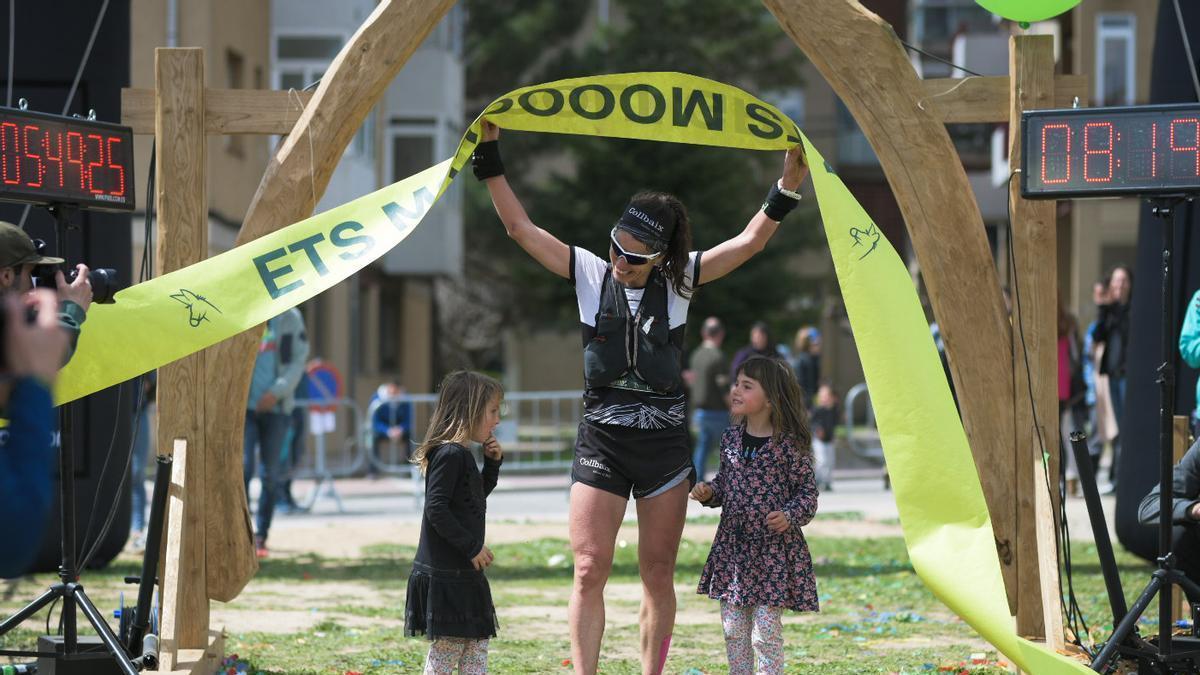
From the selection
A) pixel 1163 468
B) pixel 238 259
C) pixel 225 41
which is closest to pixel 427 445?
pixel 238 259

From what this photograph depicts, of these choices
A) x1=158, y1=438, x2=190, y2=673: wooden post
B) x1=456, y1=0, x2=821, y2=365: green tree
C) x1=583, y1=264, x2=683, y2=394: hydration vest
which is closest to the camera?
x1=583, y1=264, x2=683, y2=394: hydration vest

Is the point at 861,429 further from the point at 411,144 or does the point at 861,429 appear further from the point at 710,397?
the point at 411,144

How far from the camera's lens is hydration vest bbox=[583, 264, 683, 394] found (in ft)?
19.2

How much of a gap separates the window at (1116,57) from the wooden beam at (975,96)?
25.1 metres

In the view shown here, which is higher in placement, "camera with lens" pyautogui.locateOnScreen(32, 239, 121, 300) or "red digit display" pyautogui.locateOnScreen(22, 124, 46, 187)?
"red digit display" pyautogui.locateOnScreen(22, 124, 46, 187)

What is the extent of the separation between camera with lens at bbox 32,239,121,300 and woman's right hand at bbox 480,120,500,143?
1.53 m

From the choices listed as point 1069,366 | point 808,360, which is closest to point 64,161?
point 1069,366

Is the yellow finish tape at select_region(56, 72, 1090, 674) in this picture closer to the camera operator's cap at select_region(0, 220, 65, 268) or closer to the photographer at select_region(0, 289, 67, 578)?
the camera operator's cap at select_region(0, 220, 65, 268)

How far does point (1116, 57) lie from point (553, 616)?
25715 millimetres

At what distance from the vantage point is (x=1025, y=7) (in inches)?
279

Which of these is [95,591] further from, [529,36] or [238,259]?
[529,36]

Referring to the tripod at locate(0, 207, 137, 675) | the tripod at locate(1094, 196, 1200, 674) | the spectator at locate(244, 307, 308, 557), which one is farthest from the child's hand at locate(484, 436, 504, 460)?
the spectator at locate(244, 307, 308, 557)

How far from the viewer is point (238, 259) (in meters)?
6.44

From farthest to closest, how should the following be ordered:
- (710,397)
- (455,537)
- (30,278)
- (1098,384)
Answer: (710,397), (1098,384), (455,537), (30,278)
